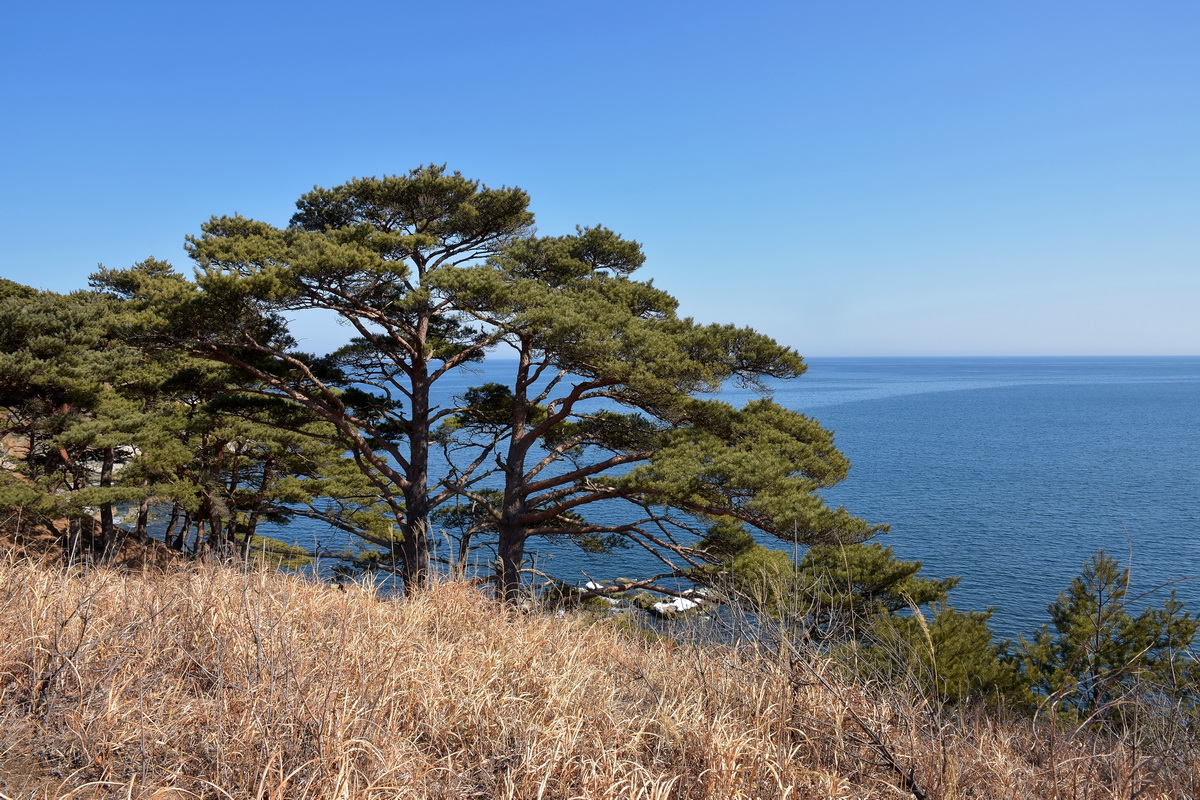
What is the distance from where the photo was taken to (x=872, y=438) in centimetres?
4944

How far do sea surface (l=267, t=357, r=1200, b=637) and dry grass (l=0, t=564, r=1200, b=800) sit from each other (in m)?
1.23

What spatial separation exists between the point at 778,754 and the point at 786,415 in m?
8.49

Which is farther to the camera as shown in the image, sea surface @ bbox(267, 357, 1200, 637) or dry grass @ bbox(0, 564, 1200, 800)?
sea surface @ bbox(267, 357, 1200, 637)

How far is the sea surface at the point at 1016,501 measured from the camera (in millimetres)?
20828

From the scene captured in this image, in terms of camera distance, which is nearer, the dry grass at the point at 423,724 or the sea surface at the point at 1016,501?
the dry grass at the point at 423,724

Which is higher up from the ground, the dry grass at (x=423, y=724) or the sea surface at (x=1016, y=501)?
the dry grass at (x=423, y=724)

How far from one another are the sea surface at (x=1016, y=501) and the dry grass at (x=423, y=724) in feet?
4.05

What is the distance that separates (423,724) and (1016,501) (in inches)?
1369

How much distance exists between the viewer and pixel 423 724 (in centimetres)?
294

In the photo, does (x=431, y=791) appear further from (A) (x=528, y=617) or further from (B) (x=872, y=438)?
(B) (x=872, y=438)

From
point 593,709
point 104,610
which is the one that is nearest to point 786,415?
point 593,709

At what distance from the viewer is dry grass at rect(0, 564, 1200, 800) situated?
8.23 feet

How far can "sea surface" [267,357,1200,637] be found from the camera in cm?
2083

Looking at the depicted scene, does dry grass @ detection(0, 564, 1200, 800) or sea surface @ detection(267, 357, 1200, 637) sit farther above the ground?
dry grass @ detection(0, 564, 1200, 800)
